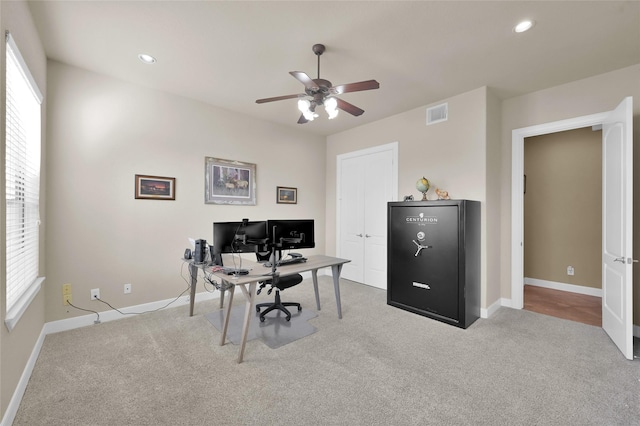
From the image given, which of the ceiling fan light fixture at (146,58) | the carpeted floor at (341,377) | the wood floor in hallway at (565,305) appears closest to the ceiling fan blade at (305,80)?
the ceiling fan light fixture at (146,58)

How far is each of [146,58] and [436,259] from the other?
3.76 m

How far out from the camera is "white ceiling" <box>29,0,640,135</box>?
6.70 ft

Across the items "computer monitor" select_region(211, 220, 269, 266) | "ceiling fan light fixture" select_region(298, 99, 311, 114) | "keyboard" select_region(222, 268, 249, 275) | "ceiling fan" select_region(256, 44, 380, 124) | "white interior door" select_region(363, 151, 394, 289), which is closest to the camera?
"ceiling fan" select_region(256, 44, 380, 124)

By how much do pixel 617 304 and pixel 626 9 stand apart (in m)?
2.46

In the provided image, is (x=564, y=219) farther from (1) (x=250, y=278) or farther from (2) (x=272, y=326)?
(1) (x=250, y=278)

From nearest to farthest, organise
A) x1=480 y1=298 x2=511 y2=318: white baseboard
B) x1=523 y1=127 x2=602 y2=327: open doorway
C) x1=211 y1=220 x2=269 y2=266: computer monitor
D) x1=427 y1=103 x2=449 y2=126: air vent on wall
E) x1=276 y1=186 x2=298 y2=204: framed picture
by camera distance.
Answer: x1=211 y1=220 x2=269 y2=266: computer monitor < x1=480 y1=298 x2=511 y2=318: white baseboard < x1=427 y1=103 x2=449 y2=126: air vent on wall < x1=523 y1=127 x2=602 y2=327: open doorway < x1=276 y1=186 x2=298 y2=204: framed picture

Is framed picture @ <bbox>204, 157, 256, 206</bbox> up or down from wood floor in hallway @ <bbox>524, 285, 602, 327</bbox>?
up

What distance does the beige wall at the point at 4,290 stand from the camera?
5.15 feet

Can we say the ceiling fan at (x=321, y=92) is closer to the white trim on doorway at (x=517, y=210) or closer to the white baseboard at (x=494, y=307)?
the white trim on doorway at (x=517, y=210)

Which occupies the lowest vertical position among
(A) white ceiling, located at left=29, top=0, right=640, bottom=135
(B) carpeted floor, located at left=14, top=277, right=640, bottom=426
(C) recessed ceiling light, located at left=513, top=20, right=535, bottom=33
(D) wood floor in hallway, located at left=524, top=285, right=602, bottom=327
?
(B) carpeted floor, located at left=14, top=277, right=640, bottom=426

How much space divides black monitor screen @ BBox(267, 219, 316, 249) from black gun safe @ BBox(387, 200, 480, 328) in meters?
1.25

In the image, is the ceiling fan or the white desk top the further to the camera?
the white desk top

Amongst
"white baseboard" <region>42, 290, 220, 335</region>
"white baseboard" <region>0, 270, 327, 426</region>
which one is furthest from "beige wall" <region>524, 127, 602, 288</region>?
"white baseboard" <region>42, 290, 220, 335</region>

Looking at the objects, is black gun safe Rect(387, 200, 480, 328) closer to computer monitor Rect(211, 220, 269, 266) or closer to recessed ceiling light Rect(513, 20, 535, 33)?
recessed ceiling light Rect(513, 20, 535, 33)
